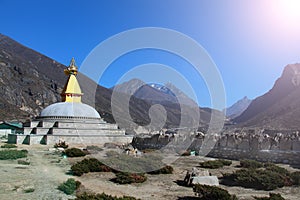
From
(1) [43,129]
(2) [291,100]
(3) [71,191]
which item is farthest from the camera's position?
(2) [291,100]

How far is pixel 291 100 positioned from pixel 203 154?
80491mm

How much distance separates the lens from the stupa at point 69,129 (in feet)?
85.1

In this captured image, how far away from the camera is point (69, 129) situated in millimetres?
27312

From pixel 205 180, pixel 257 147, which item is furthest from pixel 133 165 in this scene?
pixel 257 147

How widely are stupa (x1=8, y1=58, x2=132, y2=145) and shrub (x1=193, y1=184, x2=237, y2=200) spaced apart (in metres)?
20.0

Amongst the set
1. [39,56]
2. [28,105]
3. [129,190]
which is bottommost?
[129,190]

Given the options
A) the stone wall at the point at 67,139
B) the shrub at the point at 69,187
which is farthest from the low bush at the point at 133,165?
the stone wall at the point at 67,139

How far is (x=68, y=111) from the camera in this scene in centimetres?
2962

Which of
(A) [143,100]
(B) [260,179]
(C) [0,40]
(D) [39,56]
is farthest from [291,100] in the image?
(C) [0,40]

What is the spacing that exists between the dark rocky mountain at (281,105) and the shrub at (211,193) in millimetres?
64732

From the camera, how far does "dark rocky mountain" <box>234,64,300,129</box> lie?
72.4 m

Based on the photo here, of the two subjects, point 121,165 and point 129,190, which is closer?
point 129,190

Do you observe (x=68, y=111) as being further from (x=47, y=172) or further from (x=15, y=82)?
(x=15, y=82)

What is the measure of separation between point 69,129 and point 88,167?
15.4 metres
